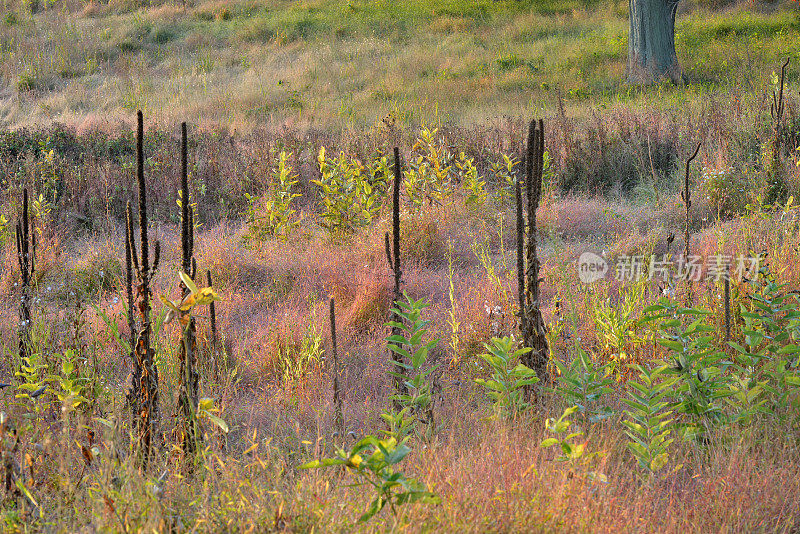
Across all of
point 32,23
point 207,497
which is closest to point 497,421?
point 207,497

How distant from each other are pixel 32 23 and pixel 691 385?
60.3 feet

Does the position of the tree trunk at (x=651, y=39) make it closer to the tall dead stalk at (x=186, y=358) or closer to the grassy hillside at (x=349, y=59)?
the grassy hillside at (x=349, y=59)

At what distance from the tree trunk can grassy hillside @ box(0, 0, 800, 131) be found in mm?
361

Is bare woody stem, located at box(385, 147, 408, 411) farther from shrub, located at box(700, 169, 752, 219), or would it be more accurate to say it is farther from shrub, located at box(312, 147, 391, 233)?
shrub, located at box(700, 169, 752, 219)

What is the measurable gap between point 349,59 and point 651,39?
5808mm

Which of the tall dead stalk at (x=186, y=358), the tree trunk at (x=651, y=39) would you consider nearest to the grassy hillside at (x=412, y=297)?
the tall dead stalk at (x=186, y=358)

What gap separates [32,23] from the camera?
16297 mm

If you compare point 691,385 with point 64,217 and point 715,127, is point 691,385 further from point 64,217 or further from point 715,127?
point 64,217

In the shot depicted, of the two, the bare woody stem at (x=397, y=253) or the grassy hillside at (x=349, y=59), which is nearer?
the bare woody stem at (x=397, y=253)
